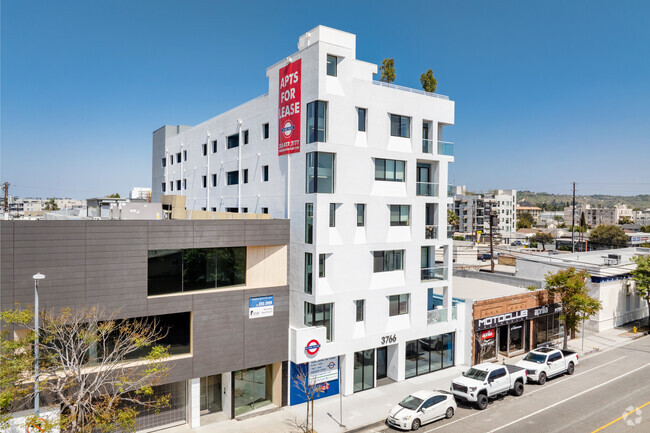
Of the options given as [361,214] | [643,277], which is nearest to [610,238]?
[643,277]

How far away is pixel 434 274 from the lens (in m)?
29.5

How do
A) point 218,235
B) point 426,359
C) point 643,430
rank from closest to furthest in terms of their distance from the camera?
point 643,430 < point 218,235 < point 426,359

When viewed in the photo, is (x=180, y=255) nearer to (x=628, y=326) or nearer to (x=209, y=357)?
(x=209, y=357)

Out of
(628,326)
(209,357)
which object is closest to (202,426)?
(209,357)

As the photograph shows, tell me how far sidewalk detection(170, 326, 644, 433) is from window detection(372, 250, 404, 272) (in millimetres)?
7525

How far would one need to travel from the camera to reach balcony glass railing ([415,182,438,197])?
2895 cm

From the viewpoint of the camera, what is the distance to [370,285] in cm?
2616

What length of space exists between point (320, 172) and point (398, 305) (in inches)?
410

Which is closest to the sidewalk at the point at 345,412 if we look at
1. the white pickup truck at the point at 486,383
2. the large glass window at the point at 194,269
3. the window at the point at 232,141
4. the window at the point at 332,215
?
the white pickup truck at the point at 486,383

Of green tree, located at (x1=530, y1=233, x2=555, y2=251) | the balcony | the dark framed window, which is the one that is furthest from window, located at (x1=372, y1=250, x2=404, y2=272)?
green tree, located at (x1=530, y1=233, x2=555, y2=251)

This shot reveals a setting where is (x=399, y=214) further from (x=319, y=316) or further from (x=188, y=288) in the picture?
(x=188, y=288)

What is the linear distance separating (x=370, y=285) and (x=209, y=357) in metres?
10.4

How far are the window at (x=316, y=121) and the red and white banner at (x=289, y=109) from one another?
1.02m

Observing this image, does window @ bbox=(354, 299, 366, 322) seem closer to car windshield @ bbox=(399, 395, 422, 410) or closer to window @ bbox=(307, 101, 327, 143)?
car windshield @ bbox=(399, 395, 422, 410)
